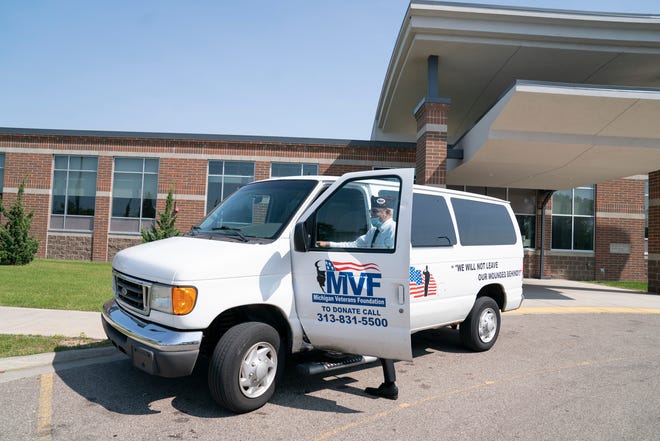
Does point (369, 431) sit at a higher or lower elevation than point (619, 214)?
lower

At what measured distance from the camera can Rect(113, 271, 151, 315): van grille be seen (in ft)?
12.6

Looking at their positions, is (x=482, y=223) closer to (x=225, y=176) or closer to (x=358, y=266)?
(x=358, y=266)

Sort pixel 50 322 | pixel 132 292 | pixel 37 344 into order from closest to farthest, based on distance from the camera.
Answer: pixel 132 292 < pixel 37 344 < pixel 50 322

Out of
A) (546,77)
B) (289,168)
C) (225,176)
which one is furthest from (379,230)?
(225,176)

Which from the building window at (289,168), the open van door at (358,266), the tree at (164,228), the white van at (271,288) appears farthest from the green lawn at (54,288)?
the building window at (289,168)

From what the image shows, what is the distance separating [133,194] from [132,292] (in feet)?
52.8

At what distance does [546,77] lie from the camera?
14.8m

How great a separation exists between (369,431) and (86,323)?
519cm

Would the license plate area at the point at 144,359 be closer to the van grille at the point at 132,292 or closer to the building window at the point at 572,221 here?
the van grille at the point at 132,292

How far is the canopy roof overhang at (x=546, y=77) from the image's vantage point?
32.9 feet

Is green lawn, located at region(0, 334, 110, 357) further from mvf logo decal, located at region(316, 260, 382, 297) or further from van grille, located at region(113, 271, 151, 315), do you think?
mvf logo decal, located at region(316, 260, 382, 297)

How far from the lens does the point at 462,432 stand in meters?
3.65

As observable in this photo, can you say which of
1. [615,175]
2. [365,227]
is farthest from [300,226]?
[615,175]

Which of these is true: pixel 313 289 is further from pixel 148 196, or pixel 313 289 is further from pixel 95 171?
pixel 95 171
